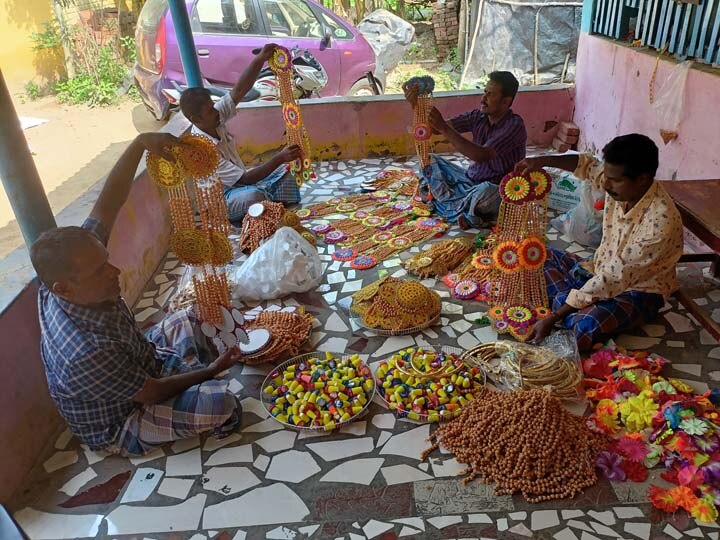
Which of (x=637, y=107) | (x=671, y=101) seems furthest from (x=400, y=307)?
(x=637, y=107)

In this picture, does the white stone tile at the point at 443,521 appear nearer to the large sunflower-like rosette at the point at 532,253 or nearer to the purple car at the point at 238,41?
the large sunflower-like rosette at the point at 532,253

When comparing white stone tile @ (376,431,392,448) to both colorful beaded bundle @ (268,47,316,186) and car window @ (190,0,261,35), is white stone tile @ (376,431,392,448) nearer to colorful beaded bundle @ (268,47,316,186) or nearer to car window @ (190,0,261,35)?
colorful beaded bundle @ (268,47,316,186)

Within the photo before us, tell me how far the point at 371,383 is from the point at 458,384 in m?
0.42

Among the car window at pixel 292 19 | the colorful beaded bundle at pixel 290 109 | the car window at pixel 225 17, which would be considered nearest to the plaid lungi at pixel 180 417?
the colorful beaded bundle at pixel 290 109

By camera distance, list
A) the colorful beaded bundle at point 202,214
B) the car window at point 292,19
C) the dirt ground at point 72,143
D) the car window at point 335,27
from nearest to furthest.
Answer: the colorful beaded bundle at point 202,214, the dirt ground at point 72,143, the car window at point 292,19, the car window at point 335,27

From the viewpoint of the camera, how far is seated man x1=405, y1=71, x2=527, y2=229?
386 centimetres

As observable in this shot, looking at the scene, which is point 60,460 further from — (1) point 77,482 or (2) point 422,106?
(2) point 422,106

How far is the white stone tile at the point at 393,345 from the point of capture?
2969mm

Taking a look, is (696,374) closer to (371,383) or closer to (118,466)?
(371,383)

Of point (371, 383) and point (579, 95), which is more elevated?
point (579, 95)

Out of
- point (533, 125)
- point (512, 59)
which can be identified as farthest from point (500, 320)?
point (512, 59)

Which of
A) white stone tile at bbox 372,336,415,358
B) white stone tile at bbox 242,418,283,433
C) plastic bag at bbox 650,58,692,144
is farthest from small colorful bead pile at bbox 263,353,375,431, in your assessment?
plastic bag at bbox 650,58,692,144

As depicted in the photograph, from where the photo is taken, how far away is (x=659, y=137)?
13.0 ft

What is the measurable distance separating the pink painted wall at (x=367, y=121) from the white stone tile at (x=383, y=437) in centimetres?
388
